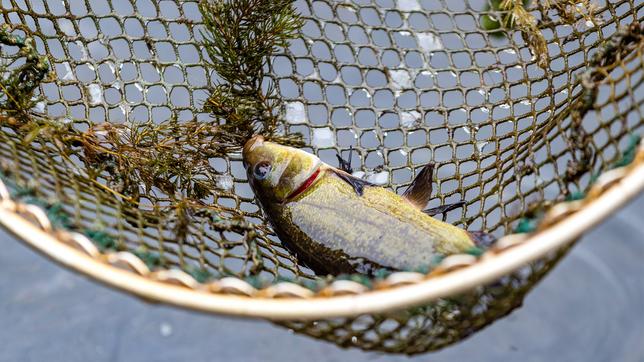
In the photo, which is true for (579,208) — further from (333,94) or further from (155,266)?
(333,94)

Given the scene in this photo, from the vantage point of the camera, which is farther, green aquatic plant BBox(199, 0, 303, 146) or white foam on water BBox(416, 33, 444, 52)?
white foam on water BBox(416, 33, 444, 52)

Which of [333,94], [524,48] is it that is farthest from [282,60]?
[524,48]

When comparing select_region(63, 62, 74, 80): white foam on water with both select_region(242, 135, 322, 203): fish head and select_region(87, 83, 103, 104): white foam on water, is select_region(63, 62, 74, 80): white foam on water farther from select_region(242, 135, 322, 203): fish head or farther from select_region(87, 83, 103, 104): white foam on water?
select_region(242, 135, 322, 203): fish head

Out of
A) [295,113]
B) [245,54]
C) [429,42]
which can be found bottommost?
[295,113]

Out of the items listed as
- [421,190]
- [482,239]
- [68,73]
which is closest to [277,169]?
[421,190]

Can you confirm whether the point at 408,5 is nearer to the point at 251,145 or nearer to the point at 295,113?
the point at 295,113

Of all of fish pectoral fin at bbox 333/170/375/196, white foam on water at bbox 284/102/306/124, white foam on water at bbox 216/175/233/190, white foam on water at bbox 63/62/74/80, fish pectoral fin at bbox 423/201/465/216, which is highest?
white foam on water at bbox 63/62/74/80

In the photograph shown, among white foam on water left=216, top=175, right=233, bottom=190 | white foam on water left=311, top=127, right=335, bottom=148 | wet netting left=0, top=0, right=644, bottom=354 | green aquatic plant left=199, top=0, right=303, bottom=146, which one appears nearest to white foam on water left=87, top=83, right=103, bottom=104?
wet netting left=0, top=0, right=644, bottom=354
